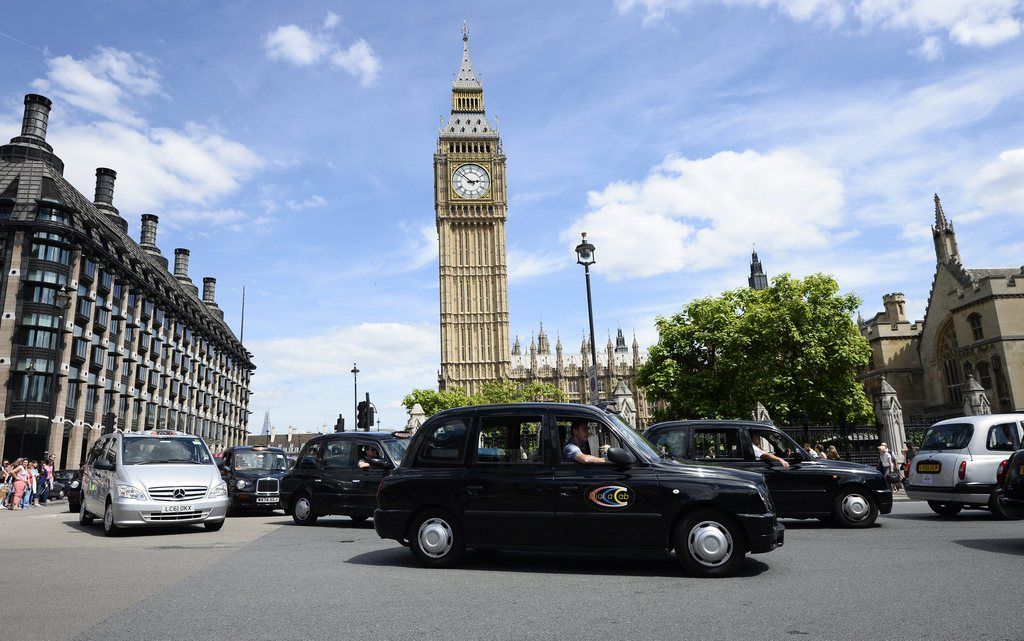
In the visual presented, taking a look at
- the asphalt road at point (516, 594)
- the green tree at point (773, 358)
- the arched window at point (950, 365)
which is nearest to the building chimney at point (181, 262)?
the green tree at point (773, 358)

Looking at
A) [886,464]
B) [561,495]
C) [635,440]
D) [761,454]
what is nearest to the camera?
[561,495]

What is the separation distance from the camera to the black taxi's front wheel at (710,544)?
677 centimetres

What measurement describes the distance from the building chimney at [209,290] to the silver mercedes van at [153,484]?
99029 mm

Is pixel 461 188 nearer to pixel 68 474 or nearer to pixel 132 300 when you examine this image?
pixel 132 300

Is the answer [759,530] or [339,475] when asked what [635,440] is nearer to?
[759,530]

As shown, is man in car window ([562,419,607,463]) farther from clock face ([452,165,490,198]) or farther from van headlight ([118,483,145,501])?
clock face ([452,165,490,198])

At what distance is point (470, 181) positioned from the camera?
9794cm

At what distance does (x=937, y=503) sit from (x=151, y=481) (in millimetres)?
14792

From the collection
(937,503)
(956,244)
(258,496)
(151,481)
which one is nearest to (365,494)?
(151,481)

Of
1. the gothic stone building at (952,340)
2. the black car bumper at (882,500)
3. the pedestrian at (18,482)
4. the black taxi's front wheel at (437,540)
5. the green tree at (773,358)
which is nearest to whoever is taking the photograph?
the black taxi's front wheel at (437,540)

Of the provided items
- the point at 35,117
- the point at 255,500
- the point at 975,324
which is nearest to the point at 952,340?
the point at 975,324

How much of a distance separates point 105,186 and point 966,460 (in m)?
79.3

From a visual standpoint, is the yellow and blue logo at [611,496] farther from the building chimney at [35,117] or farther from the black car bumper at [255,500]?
the building chimney at [35,117]

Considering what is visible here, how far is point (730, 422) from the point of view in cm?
1130
